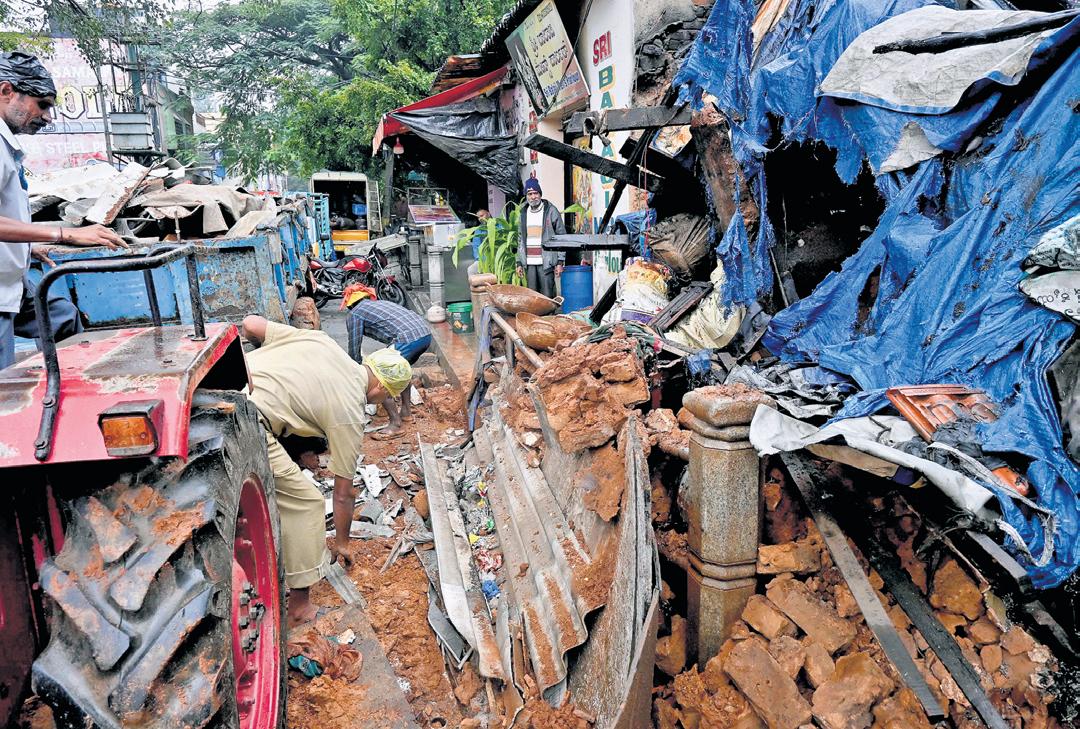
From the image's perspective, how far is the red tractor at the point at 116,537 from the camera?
1.56 metres

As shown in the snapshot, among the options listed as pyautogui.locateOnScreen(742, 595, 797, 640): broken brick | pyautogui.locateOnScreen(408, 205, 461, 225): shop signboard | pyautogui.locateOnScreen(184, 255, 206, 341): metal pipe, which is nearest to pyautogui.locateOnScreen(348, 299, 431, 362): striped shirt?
pyautogui.locateOnScreen(184, 255, 206, 341): metal pipe

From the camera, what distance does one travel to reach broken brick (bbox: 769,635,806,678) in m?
2.47

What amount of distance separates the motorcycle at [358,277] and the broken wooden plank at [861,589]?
36.2ft

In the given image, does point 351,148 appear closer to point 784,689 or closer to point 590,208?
point 590,208

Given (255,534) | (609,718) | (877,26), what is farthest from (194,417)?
(877,26)

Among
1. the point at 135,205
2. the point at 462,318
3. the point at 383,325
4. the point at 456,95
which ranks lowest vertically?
the point at 462,318

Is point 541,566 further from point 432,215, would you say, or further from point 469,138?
point 432,215

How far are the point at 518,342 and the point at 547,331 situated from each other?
26 cm

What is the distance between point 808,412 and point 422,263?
13.0 m

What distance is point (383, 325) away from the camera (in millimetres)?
7402

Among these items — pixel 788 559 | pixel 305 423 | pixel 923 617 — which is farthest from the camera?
pixel 305 423

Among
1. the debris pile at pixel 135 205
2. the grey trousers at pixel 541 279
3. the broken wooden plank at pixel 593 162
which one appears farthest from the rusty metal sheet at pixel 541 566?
the grey trousers at pixel 541 279

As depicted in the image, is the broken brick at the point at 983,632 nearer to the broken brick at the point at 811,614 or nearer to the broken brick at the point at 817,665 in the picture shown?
the broken brick at the point at 811,614

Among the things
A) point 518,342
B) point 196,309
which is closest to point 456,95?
point 518,342
